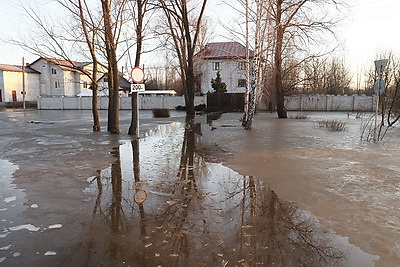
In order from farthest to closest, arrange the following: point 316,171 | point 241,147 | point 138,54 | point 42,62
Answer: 1. point 42,62
2. point 138,54
3. point 241,147
4. point 316,171

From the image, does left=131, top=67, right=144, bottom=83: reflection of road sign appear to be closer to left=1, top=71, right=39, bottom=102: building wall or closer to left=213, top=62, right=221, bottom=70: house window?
left=213, top=62, right=221, bottom=70: house window

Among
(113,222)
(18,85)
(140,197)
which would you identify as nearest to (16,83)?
(18,85)

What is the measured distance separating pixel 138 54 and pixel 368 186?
33.2 ft

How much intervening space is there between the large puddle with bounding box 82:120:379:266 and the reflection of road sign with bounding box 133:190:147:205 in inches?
0.6

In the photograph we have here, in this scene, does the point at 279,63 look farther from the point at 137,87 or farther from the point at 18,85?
the point at 18,85

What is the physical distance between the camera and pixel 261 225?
387 cm

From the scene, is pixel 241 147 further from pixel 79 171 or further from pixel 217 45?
pixel 217 45

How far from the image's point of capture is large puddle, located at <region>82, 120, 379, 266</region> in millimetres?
3092

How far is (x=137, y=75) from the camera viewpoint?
1148 centimetres

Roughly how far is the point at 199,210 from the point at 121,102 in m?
36.7

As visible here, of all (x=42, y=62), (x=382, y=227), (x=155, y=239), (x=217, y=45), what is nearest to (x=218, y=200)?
(x=155, y=239)

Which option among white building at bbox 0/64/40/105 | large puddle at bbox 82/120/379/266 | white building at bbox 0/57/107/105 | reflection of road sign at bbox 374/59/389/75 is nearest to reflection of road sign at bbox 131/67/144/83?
large puddle at bbox 82/120/379/266

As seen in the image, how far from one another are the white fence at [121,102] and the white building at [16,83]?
12.3 m

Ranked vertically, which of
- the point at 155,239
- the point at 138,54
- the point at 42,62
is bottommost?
the point at 155,239
